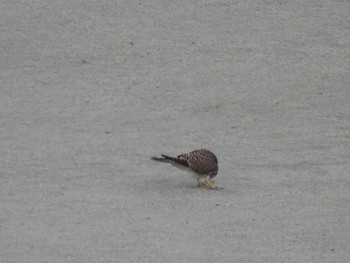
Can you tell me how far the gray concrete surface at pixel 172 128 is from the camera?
7.43m

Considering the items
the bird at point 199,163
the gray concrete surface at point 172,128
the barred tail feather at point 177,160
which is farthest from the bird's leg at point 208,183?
the barred tail feather at point 177,160

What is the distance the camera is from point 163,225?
7.66 m

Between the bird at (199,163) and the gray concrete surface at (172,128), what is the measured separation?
0.16 meters

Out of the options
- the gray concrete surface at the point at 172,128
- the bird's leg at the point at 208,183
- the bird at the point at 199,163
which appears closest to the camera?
the gray concrete surface at the point at 172,128

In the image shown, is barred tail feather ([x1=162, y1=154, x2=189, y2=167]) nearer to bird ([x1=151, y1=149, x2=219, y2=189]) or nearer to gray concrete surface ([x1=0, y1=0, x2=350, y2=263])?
bird ([x1=151, y1=149, x2=219, y2=189])

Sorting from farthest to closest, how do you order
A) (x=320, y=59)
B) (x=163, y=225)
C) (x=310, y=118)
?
(x=320, y=59), (x=310, y=118), (x=163, y=225)

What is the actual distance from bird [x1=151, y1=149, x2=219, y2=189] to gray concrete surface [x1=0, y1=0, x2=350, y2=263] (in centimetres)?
16

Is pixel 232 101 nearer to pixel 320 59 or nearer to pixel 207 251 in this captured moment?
pixel 320 59

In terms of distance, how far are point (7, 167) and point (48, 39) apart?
410cm

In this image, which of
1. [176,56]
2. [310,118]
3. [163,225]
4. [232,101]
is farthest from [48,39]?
[163,225]

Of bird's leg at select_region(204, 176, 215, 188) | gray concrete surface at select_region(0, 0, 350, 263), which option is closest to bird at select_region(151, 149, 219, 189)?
bird's leg at select_region(204, 176, 215, 188)

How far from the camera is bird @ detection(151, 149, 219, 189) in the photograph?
8.56m

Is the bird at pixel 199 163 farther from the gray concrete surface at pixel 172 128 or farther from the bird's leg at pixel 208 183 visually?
the gray concrete surface at pixel 172 128

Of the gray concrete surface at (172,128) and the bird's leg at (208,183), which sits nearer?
the gray concrete surface at (172,128)
